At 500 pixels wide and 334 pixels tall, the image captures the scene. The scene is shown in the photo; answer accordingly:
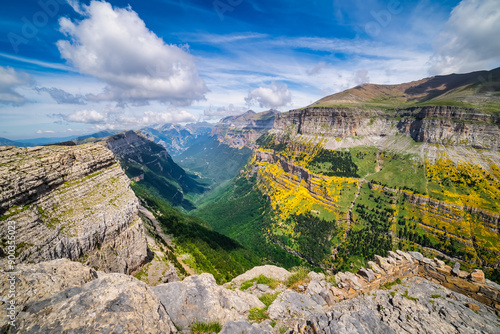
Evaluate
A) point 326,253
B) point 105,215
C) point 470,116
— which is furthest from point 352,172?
point 105,215

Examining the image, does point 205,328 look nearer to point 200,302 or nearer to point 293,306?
point 200,302

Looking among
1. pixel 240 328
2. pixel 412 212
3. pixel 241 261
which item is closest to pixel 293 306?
pixel 240 328

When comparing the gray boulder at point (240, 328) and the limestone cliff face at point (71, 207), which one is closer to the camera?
the gray boulder at point (240, 328)

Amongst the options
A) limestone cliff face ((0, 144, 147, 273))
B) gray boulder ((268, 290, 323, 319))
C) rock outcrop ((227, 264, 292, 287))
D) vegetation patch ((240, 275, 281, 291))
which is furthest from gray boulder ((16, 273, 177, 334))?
limestone cliff face ((0, 144, 147, 273))

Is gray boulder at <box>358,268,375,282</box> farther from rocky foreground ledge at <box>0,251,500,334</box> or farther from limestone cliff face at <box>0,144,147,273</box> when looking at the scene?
limestone cliff face at <box>0,144,147,273</box>

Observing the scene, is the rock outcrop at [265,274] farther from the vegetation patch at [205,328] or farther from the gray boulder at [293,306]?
the vegetation patch at [205,328]

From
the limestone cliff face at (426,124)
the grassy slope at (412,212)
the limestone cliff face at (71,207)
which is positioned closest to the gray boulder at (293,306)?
the limestone cliff face at (71,207)
